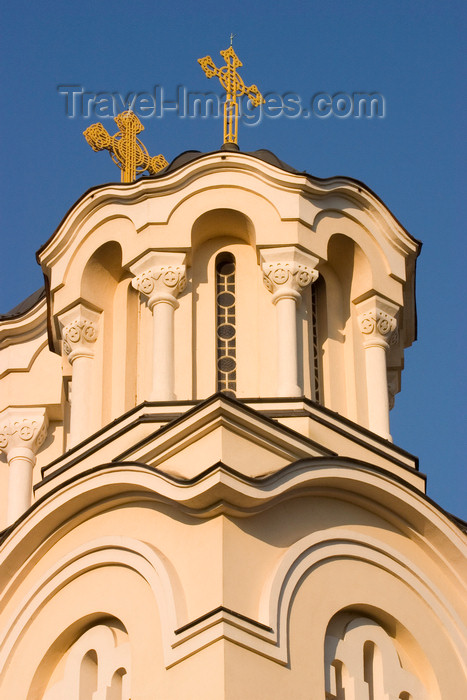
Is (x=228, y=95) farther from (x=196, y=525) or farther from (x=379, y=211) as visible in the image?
(x=196, y=525)

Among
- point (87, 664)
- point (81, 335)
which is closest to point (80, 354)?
point (81, 335)

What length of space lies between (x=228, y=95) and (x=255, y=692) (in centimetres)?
922

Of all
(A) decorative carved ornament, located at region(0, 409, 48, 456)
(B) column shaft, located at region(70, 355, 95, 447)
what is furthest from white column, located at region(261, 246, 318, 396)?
(A) decorative carved ornament, located at region(0, 409, 48, 456)

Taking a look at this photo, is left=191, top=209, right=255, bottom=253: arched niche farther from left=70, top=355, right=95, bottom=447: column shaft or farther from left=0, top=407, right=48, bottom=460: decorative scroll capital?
left=0, top=407, right=48, bottom=460: decorative scroll capital

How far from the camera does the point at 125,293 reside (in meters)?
24.0

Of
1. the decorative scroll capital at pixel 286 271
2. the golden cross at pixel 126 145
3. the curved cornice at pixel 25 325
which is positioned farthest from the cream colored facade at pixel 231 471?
the golden cross at pixel 126 145

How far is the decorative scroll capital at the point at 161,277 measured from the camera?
22.9 meters

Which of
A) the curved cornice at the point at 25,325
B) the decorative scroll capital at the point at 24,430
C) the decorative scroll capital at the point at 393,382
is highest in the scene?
the curved cornice at the point at 25,325

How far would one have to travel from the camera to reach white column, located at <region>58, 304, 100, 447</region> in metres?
23.3

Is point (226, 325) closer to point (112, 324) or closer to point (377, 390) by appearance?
point (112, 324)

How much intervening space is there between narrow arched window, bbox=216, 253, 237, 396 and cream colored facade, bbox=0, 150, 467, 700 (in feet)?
0.08

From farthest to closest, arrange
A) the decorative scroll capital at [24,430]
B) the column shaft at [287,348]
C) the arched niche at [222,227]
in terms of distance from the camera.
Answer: the decorative scroll capital at [24,430] → the arched niche at [222,227] → the column shaft at [287,348]

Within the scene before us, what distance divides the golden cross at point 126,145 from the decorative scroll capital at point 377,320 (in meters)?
6.76

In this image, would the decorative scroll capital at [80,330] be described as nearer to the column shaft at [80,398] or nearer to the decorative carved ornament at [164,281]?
the column shaft at [80,398]
